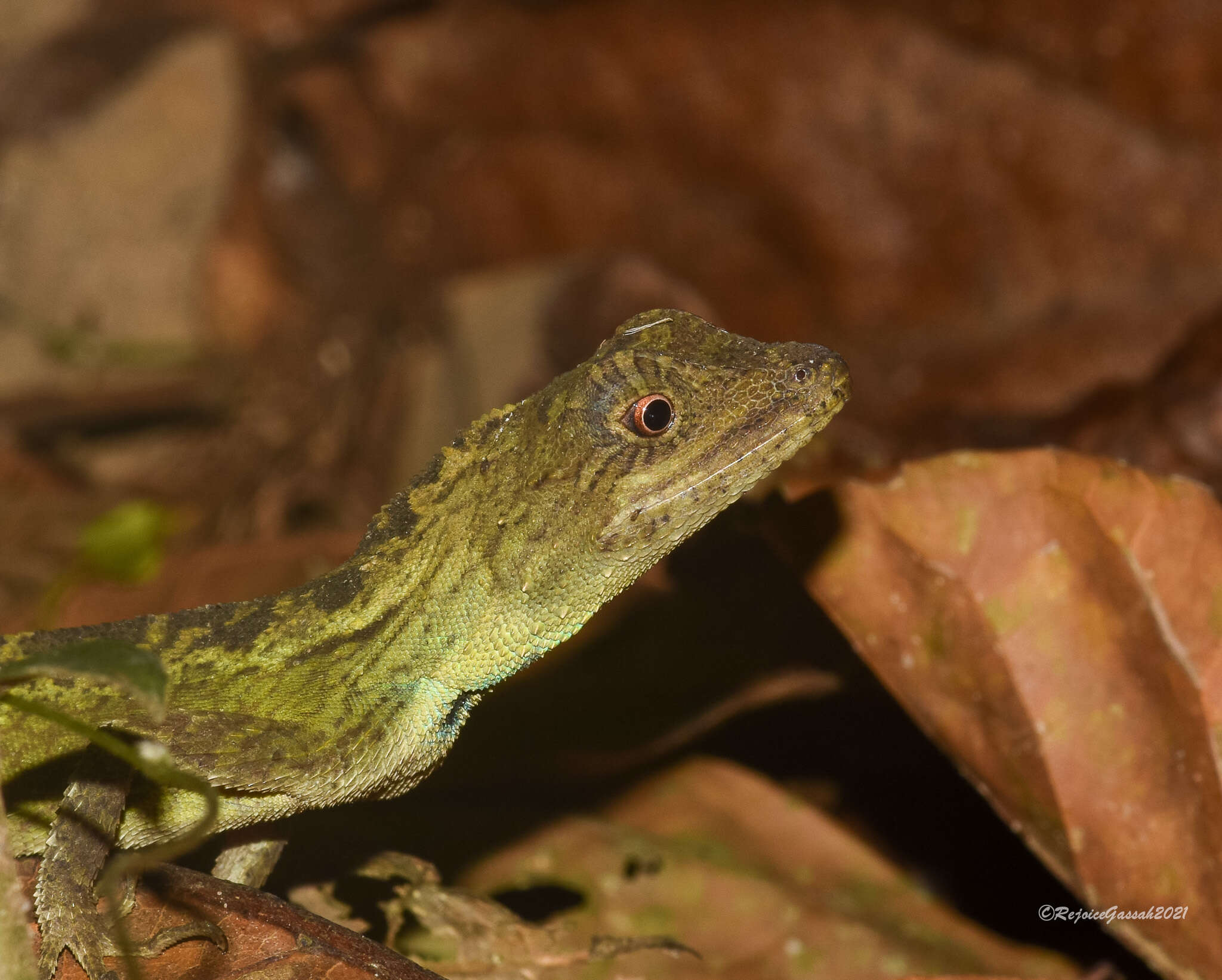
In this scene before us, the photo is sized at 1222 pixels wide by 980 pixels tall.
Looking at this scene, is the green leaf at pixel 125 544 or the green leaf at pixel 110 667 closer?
the green leaf at pixel 110 667

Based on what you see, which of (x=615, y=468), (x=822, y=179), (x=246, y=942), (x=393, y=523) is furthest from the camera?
(x=822, y=179)

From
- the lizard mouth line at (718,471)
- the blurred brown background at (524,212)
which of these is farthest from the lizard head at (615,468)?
the blurred brown background at (524,212)

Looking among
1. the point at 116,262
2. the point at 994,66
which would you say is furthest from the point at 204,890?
the point at 994,66

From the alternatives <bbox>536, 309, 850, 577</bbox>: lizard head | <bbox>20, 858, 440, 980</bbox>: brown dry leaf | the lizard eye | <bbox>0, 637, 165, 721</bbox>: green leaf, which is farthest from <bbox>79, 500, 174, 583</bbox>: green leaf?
<bbox>0, 637, 165, 721</bbox>: green leaf

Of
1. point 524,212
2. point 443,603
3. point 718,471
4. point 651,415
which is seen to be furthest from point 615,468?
point 524,212

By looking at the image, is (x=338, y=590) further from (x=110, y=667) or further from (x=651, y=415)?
(x=110, y=667)

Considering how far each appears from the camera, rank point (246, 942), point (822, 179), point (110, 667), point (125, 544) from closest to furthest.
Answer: point (110, 667), point (246, 942), point (125, 544), point (822, 179)

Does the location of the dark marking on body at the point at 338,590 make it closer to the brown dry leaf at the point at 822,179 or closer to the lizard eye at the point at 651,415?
the lizard eye at the point at 651,415
